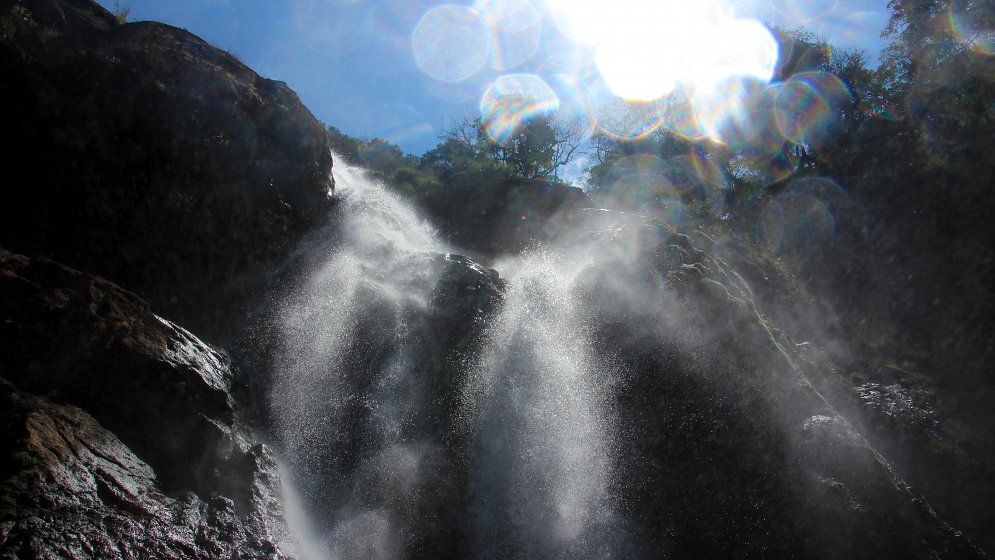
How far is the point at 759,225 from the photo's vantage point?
2989 centimetres

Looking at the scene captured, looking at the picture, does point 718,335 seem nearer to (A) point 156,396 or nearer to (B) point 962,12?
(A) point 156,396

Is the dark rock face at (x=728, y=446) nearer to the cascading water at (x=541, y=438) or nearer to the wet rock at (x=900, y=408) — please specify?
the cascading water at (x=541, y=438)

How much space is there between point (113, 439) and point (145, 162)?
8.01 meters

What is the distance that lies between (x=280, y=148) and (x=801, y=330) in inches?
703

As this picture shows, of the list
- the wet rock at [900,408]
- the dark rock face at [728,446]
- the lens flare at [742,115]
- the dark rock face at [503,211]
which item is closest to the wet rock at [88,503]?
the dark rock face at [728,446]

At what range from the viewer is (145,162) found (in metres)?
12.3

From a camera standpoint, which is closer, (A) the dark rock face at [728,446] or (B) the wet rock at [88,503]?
(B) the wet rock at [88,503]

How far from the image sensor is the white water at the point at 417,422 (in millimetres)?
9531

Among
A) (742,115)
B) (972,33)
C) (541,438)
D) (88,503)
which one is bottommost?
(88,503)

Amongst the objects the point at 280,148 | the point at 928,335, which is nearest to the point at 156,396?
the point at 280,148

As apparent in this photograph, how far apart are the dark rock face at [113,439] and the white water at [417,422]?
1412 millimetres

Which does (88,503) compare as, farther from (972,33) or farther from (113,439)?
(972,33)

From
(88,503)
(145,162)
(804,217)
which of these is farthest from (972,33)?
(88,503)

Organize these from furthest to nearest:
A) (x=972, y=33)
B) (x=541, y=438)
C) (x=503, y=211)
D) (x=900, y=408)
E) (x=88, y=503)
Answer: (x=503, y=211), (x=972, y=33), (x=900, y=408), (x=541, y=438), (x=88, y=503)
